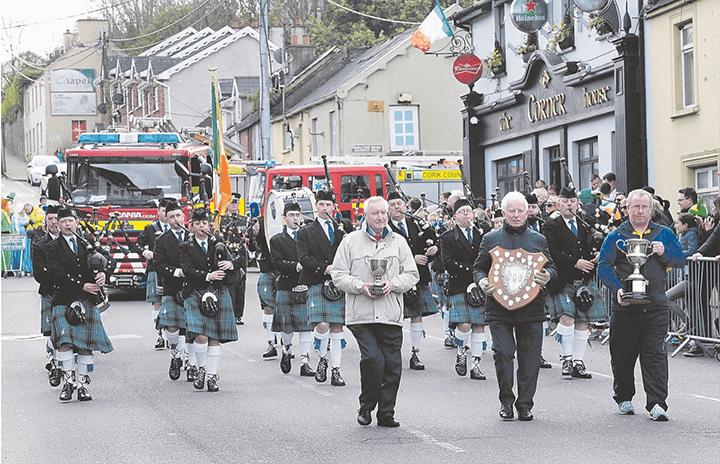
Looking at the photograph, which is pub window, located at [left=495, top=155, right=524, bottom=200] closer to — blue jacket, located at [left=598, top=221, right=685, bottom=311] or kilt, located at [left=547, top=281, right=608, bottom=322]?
kilt, located at [left=547, top=281, right=608, bottom=322]

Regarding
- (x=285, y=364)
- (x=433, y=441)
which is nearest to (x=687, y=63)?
(x=285, y=364)

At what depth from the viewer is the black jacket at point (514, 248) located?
916 centimetres

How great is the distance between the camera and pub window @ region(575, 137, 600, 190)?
24.1m

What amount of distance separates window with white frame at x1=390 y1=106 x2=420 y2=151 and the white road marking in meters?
35.5

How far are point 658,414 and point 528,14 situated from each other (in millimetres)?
16747

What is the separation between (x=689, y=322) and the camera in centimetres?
1346

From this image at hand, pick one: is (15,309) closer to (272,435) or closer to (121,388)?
(121,388)

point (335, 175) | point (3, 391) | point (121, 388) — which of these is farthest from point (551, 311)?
point (335, 175)

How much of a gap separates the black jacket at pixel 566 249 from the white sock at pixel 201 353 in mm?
3609

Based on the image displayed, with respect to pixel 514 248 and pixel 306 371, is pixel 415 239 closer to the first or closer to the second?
pixel 306 371

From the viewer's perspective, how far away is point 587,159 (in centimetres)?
2452

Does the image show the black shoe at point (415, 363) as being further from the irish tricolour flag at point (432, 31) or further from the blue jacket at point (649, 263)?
the irish tricolour flag at point (432, 31)

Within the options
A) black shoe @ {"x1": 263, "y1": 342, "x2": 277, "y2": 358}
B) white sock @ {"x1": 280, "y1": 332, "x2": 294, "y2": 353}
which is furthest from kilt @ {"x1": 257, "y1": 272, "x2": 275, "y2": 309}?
white sock @ {"x1": 280, "y1": 332, "x2": 294, "y2": 353}

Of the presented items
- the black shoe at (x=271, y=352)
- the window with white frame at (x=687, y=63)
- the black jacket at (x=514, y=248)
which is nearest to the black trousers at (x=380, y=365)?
the black jacket at (x=514, y=248)
